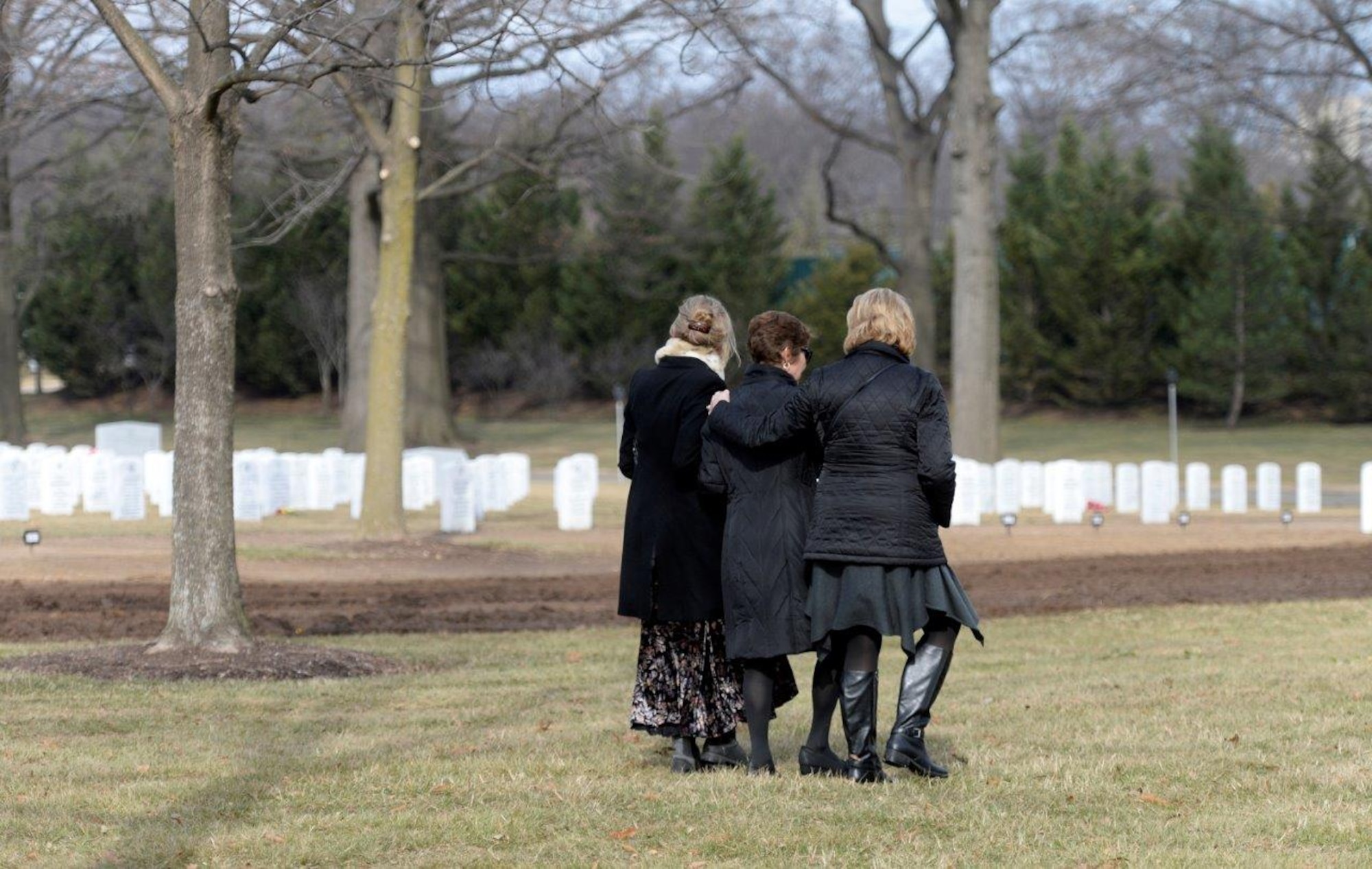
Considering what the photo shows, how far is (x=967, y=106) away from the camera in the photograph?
89.0 feet

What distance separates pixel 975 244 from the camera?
89.2 feet

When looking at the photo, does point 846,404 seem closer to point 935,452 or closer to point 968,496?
point 935,452

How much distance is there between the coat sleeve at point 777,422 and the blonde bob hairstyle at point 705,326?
39cm

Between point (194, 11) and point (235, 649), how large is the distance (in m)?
3.59

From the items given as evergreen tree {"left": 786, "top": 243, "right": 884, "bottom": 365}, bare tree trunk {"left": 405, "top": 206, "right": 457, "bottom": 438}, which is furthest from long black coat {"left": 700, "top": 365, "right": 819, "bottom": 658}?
evergreen tree {"left": 786, "top": 243, "right": 884, "bottom": 365}

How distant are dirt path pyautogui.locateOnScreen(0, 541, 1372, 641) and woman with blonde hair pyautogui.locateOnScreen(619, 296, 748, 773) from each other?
18.1 feet

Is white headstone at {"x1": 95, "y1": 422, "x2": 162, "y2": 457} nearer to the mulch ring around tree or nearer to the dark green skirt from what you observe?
the mulch ring around tree

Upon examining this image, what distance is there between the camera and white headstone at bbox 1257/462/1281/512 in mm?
24578

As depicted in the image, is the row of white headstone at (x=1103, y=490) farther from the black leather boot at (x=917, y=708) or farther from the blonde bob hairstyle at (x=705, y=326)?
the black leather boot at (x=917, y=708)

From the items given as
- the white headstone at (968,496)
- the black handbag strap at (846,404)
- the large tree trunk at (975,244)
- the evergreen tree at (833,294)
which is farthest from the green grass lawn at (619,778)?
the evergreen tree at (833,294)

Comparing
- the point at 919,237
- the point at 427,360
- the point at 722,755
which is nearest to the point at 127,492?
the point at 722,755

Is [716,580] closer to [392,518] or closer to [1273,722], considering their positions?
[1273,722]

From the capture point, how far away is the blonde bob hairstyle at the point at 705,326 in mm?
6820

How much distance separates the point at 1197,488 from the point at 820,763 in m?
19.5
